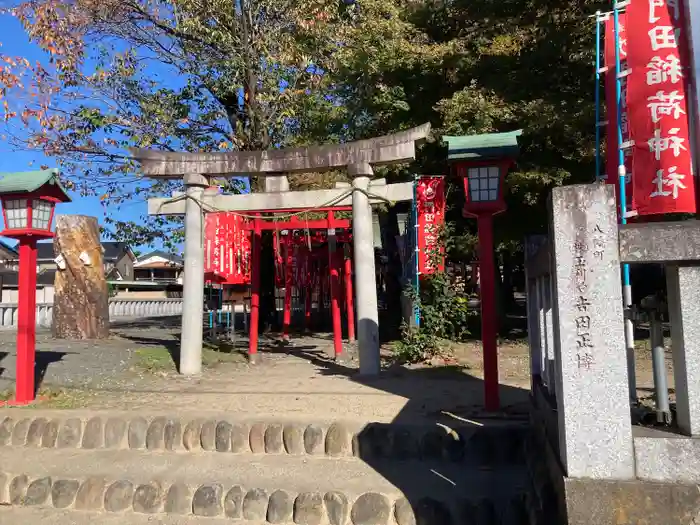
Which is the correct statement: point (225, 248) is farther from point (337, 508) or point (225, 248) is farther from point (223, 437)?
point (337, 508)

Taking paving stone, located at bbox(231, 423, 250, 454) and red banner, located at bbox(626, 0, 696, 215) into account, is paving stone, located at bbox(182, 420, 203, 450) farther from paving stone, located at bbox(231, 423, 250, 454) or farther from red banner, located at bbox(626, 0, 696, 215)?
red banner, located at bbox(626, 0, 696, 215)

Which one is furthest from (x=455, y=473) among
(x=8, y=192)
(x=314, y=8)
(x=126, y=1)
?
(x=126, y=1)

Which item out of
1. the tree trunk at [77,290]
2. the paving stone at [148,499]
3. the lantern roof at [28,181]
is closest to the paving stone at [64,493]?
the paving stone at [148,499]

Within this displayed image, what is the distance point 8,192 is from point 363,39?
852 centimetres

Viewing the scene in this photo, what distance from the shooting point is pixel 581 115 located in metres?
9.51

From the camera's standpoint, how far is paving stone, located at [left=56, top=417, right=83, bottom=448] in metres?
5.55

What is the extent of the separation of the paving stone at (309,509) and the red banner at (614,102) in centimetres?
447

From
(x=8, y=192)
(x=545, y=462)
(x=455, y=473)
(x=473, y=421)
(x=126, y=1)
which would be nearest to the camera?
(x=545, y=462)

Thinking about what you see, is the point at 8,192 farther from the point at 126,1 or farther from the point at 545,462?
the point at 126,1

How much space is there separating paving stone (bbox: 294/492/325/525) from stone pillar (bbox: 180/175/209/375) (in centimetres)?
503

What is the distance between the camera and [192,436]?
5.31 m

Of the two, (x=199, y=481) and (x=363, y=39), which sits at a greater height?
(x=363, y=39)

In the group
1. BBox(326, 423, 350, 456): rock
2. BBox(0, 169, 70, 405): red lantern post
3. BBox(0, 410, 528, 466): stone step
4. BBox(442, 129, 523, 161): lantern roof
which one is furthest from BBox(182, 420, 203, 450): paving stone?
BBox(442, 129, 523, 161): lantern roof

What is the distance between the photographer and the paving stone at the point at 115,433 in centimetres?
547
